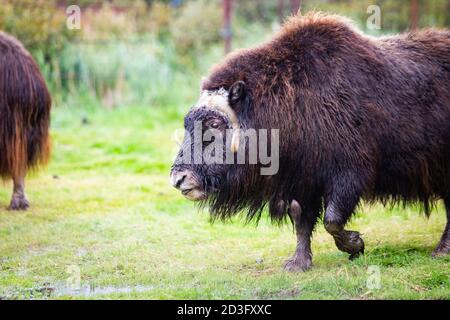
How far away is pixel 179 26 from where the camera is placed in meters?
12.9

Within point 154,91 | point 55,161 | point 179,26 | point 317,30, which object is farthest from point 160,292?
point 179,26

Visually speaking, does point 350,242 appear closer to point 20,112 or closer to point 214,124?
point 214,124

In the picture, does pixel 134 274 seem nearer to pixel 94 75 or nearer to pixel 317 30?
pixel 317 30

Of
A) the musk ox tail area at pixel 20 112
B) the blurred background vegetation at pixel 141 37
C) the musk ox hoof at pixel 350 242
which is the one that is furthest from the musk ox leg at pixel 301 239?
the blurred background vegetation at pixel 141 37

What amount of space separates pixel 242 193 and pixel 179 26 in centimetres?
861

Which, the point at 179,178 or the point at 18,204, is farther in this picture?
the point at 18,204

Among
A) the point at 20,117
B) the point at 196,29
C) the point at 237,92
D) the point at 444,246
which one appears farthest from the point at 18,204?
the point at 196,29

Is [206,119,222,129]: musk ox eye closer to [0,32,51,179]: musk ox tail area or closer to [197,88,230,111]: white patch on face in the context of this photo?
[197,88,230,111]: white patch on face

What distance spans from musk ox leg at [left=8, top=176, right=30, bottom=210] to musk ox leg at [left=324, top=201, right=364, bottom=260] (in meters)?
3.31

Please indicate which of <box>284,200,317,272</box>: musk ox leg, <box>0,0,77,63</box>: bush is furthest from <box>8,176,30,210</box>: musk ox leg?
<box>0,0,77,63</box>: bush

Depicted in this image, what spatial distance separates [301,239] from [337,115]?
0.88 meters

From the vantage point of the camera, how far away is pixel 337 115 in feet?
14.9

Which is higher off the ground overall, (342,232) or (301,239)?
(342,232)

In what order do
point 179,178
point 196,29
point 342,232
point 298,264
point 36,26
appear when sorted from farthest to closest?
point 196,29
point 36,26
point 298,264
point 342,232
point 179,178
